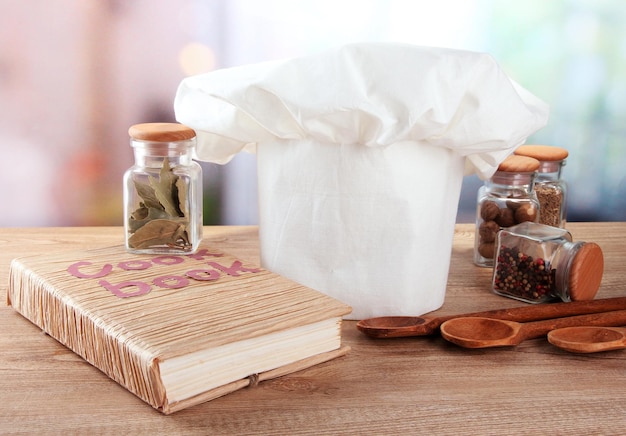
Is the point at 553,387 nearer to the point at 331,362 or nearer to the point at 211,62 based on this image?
the point at 331,362

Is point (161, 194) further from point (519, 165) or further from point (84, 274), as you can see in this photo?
point (519, 165)

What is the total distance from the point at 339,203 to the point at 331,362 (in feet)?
0.44

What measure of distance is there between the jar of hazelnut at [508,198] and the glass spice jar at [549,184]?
0.18 feet

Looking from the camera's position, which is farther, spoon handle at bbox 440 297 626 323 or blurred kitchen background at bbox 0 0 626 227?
blurred kitchen background at bbox 0 0 626 227

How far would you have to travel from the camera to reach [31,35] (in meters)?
1.11

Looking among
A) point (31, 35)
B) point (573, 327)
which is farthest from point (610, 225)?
point (31, 35)

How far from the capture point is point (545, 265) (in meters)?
0.71

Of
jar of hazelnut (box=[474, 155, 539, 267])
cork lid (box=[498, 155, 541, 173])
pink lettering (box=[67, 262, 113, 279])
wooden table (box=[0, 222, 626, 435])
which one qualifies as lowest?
wooden table (box=[0, 222, 626, 435])

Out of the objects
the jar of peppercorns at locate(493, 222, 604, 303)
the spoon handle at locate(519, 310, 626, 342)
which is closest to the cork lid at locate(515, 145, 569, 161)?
the jar of peppercorns at locate(493, 222, 604, 303)

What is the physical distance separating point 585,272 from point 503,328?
0.13 metres

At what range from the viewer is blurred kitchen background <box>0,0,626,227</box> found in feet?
3.66

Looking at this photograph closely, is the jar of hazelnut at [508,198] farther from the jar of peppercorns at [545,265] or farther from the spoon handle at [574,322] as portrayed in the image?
the spoon handle at [574,322]

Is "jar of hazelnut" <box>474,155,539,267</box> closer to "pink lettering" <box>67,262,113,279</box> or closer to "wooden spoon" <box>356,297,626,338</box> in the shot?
"wooden spoon" <box>356,297,626,338</box>

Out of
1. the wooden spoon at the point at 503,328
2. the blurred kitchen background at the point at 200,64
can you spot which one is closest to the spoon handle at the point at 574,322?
the wooden spoon at the point at 503,328
